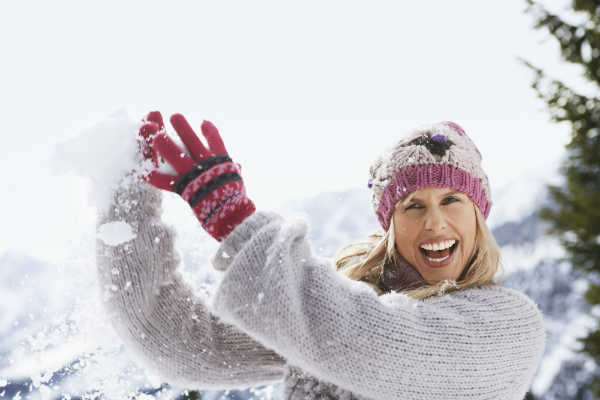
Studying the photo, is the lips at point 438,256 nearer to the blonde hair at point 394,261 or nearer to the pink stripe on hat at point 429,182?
the blonde hair at point 394,261

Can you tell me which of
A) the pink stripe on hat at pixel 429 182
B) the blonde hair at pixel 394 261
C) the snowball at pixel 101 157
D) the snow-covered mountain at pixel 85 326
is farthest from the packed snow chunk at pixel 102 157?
the blonde hair at pixel 394 261

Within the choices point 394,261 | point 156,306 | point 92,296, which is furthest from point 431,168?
point 92,296

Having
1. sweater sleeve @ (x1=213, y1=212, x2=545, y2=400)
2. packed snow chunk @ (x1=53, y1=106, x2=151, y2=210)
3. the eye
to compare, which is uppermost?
the eye

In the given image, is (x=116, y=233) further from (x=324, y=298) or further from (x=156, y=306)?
(x=324, y=298)

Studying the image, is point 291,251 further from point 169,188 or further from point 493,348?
point 493,348

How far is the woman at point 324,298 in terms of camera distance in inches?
64.7

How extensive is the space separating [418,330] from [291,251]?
50 centimetres

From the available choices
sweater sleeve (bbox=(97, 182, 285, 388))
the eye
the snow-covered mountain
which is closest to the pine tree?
the snow-covered mountain

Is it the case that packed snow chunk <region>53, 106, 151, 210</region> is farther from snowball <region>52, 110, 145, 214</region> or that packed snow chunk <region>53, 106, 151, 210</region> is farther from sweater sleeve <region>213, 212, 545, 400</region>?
sweater sleeve <region>213, 212, 545, 400</region>

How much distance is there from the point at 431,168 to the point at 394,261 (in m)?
0.47

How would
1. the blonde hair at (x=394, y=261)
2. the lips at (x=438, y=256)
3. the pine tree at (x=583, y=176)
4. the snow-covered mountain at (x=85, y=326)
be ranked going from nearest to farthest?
1. the pine tree at (x=583, y=176)
2. the snow-covered mountain at (x=85, y=326)
3. the blonde hair at (x=394, y=261)
4. the lips at (x=438, y=256)

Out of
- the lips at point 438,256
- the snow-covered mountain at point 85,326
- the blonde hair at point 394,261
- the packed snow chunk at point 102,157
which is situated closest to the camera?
the snow-covered mountain at point 85,326

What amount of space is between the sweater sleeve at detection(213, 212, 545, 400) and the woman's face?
41 cm

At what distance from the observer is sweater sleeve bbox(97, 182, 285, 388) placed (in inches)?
73.7
